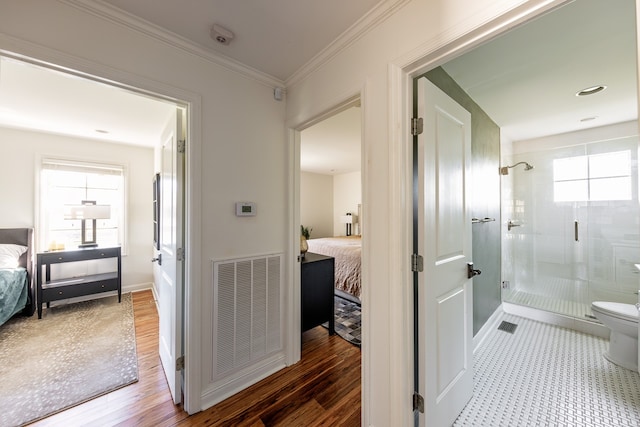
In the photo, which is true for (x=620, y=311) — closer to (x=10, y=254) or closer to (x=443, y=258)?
(x=443, y=258)

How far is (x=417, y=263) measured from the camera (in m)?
1.23

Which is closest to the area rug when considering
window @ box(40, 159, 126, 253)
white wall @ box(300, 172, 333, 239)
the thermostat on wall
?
window @ box(40, 159, 126, 253)

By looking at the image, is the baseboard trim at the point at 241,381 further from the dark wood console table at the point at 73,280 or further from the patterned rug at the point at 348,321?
the dark wood console table at the point at 73,280

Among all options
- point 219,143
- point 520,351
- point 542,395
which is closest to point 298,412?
point 542,395

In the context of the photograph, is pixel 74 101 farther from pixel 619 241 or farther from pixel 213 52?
pixel 619 241

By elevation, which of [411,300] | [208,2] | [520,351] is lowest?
[520,351]

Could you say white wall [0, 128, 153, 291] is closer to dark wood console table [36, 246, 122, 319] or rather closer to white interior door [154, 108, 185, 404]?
dark wood console table [36, 246, 122, 319]

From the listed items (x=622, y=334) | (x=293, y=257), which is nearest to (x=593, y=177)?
(x=622, y=334)

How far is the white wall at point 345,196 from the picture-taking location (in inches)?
268

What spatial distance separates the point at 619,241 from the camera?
2.63 meters

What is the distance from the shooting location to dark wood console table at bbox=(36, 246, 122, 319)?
296 cm

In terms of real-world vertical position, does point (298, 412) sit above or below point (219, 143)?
below

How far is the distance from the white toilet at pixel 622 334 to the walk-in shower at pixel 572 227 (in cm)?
65

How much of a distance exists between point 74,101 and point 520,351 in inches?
197
